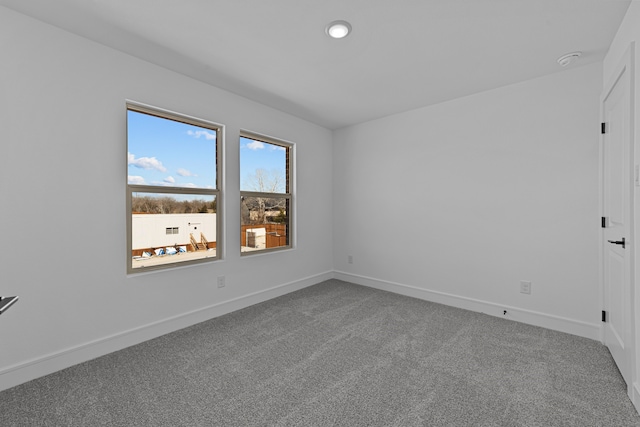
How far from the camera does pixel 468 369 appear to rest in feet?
6.98

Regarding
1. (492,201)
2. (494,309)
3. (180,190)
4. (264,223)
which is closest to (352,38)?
(180,190)

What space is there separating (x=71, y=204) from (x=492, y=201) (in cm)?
404

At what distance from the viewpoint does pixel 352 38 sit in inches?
89.4

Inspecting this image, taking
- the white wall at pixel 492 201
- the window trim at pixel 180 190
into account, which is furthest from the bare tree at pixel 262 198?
the white wall at pixel 492 201

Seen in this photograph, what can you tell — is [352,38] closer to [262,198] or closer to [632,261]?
[262,198]

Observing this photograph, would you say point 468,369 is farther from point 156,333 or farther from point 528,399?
point 156,333

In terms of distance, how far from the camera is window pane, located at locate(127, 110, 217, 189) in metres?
2.65

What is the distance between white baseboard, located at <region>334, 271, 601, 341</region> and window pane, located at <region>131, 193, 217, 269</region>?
8.13 feet

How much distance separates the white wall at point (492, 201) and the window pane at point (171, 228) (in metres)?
2.32

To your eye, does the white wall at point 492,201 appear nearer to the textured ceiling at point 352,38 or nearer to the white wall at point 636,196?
the textured ceiling at point 352,38

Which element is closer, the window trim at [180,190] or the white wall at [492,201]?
the window trim at [180,190]

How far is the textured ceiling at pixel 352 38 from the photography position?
193 cm

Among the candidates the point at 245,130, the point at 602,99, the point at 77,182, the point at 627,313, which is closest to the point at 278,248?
the point at 245,130

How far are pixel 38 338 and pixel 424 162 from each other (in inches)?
164
